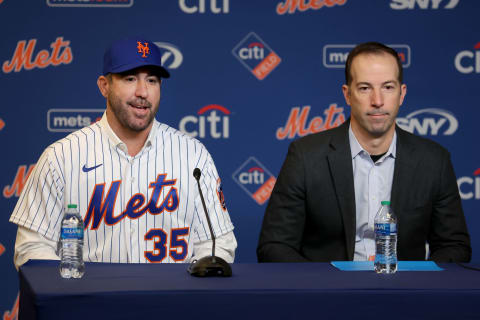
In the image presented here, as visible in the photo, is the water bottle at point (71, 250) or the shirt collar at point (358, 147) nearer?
the water bottle at point (71, 250)

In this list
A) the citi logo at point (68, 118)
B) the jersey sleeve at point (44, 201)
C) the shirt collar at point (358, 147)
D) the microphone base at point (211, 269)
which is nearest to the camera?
the microphone base at point (211, 269)

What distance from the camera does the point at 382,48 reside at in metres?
2.57

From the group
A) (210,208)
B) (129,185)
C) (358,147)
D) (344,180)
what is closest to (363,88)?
(358,147)

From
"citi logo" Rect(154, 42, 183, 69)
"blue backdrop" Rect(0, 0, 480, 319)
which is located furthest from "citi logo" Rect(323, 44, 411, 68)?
"citi logo" Rect(154, 42, 183, 69)

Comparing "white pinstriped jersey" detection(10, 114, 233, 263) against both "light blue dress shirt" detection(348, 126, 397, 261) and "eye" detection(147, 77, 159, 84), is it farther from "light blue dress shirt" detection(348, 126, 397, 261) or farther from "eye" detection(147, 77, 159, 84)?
"light blue dress shirt" detection(348, 126, 397, 261)

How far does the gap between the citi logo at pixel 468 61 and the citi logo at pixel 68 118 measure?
192 centimetres

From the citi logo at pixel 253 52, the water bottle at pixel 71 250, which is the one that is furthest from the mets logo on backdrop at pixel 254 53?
the water bottle at pixel 71 250

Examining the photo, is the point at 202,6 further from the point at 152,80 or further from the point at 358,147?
the point at 358,147

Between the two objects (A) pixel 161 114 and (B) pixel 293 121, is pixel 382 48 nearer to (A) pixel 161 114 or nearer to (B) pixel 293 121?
(B) pixel 293 121

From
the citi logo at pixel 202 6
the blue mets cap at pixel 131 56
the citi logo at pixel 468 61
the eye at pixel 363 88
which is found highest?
the citi logo at pixel 202 6

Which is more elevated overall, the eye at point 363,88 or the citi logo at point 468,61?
the citi logo at point 468,61

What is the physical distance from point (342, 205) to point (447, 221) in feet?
1.29

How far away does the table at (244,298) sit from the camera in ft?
5.13

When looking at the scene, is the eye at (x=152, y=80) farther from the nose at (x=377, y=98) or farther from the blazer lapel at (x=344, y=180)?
the nose at (x=377, y=98)
